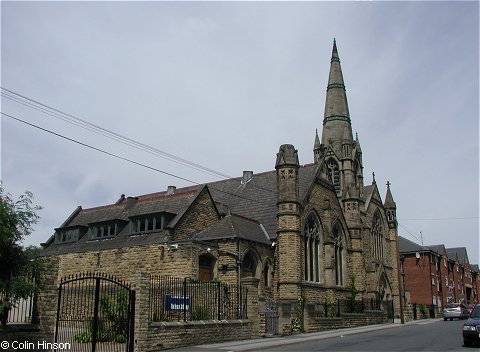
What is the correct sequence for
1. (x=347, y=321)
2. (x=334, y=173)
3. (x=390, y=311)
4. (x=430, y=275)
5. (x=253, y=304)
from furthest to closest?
1. (x=430, y=275)
2. (x=334, y=173)
3. (x=390, y=311)
4. (x=347, y=321)
5. (x=253, y=304)

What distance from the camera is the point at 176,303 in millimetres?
19031

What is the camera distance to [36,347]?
14.5 meters

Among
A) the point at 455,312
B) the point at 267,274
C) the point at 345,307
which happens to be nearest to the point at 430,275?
the point at 455,312

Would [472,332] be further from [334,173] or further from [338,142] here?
[338,142]

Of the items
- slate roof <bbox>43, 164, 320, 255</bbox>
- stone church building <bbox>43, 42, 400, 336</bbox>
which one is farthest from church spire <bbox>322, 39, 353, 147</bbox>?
slate roof <bbox>43, 164, 320, 255</bbox>

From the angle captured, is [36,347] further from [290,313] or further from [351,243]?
[351,243]

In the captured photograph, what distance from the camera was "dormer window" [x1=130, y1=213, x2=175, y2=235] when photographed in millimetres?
29322

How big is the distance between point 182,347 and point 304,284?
45.5 feet

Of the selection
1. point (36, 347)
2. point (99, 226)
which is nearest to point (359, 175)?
point (99, 226)

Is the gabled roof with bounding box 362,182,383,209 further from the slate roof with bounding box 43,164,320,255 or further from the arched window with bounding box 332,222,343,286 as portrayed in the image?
the slate roof with bounding box 43,164,320,255

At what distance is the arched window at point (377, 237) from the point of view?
45594 mm

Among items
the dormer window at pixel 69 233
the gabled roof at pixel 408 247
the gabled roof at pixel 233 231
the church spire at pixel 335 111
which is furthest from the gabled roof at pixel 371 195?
the dormer window at pixel 69 233

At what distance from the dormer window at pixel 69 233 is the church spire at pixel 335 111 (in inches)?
1063

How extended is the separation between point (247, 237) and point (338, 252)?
11889 mm
